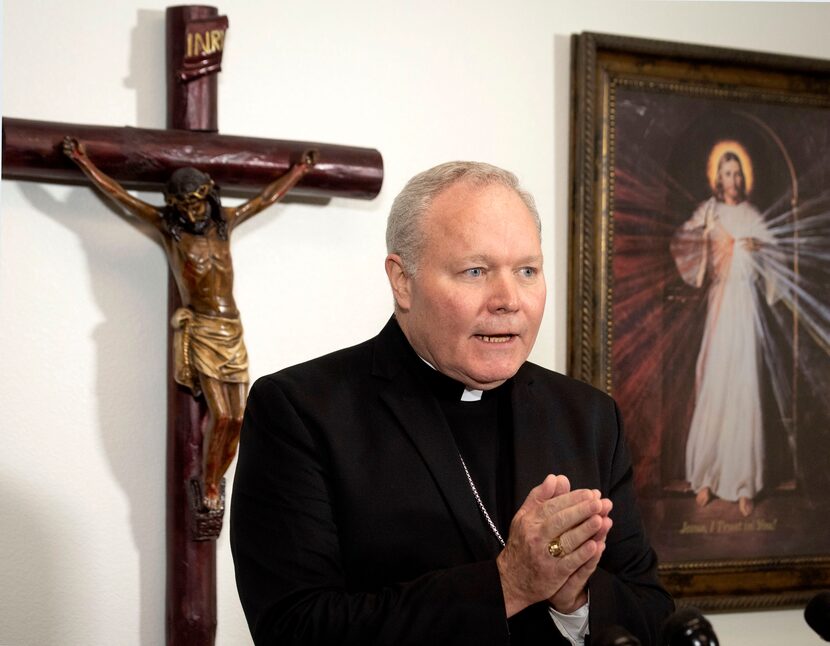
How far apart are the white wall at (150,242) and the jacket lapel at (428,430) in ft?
5.08

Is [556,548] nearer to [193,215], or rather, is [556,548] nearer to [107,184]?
[193,215]

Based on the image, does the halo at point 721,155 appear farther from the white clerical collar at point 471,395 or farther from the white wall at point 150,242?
the white clerical collar at point 471,395

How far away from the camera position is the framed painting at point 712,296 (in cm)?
436

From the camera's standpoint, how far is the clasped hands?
194 cm

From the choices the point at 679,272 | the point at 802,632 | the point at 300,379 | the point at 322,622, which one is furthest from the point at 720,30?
the point at 322,622

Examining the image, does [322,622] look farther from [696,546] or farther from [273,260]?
[696,546]

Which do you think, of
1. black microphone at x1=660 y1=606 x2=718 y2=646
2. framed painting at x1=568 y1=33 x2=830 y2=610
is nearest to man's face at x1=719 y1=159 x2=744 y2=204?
framed painting at x1=568 y1=33 x2=830 y2=610

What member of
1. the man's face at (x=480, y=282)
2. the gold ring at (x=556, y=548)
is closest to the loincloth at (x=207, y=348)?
the man's face at (x=480, y=282)

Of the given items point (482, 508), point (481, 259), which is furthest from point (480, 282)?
point (482, 508)

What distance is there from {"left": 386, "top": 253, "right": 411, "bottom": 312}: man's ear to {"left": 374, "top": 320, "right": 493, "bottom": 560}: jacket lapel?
0.08 m

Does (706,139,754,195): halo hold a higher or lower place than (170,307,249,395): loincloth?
higher

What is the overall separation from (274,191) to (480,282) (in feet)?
5.14

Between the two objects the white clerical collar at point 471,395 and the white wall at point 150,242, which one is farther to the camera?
the white wall at point 150,242

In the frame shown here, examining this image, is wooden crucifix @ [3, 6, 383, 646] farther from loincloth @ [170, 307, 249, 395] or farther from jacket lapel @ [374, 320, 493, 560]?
jacket lapel @ [374, 320, 493, 560]
